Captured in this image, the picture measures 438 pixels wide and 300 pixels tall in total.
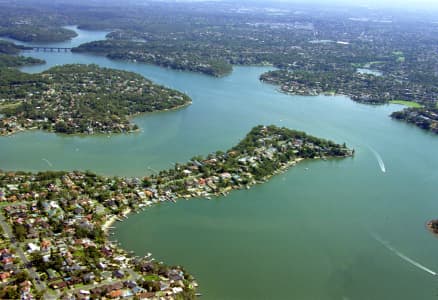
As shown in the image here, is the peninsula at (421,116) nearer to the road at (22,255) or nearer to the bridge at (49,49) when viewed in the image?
the road at (22,255)

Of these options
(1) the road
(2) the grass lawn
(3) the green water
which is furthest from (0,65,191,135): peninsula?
(2) the grass lawn

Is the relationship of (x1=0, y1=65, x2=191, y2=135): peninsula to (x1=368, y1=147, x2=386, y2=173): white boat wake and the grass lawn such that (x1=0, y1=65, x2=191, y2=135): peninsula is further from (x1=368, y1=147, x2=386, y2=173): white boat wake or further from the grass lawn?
the grass lawn

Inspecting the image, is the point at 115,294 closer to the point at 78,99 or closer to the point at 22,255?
the point at 22,255

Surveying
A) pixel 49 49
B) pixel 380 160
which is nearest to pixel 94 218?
pixel 380 160

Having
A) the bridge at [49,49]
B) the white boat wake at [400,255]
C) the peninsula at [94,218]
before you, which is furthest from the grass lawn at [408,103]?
the bridge at [49,49]

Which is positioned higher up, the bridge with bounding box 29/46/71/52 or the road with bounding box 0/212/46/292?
the bridge with bounding box 29/46/71/52

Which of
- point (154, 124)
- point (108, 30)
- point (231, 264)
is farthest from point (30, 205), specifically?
point (108, 30)
